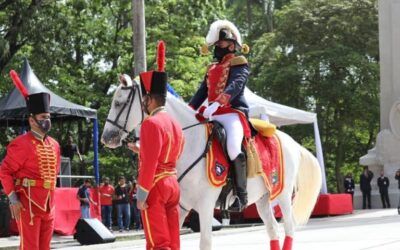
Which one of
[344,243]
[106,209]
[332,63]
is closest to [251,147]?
[344,243]

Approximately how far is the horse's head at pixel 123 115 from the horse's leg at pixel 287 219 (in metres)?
2.75

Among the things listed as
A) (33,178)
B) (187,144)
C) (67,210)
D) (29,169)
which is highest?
(187,144)

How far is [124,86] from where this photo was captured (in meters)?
10.4

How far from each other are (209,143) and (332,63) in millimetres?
38709

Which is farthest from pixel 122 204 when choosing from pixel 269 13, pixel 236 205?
pixel 269 13

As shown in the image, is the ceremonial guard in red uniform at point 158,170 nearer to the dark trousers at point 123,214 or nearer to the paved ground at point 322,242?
the paved ground at point 322,242

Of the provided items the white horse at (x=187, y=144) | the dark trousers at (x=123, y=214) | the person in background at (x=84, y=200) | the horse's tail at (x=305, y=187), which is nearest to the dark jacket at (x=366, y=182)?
the dark trousers at (x=123, y=214)

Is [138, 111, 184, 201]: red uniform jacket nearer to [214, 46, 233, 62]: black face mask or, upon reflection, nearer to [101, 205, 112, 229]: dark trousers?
[214, 46, 233, 62]: black face mask

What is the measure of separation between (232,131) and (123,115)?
4.17 feet

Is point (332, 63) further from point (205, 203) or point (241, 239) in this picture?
point (205, 203)

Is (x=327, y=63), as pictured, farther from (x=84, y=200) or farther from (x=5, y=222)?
(x=84, y=200)

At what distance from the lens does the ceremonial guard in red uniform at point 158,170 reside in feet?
27.9

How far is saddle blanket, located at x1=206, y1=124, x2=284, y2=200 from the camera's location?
1027 cm

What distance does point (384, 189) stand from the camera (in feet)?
117
